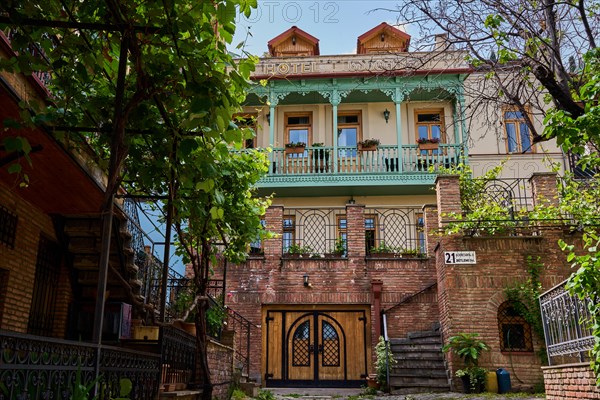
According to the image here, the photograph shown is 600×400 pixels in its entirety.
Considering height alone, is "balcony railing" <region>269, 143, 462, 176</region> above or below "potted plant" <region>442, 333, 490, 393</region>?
above

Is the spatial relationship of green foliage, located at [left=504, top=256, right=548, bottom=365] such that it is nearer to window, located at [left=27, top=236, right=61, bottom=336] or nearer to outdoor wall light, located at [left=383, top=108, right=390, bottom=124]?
window, located at [left=27, top=236, right=61, bottom=336]

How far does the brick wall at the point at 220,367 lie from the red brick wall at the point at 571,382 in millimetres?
5019

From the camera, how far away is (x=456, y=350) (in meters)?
11.6

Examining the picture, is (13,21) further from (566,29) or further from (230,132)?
(566,29)

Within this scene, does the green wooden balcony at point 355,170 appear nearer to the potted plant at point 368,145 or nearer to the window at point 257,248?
the potted plant at point 368,145

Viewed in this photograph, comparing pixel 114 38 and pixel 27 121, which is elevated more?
pixel 114 38

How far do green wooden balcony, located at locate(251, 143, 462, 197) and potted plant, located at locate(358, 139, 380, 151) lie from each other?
0.14 meters

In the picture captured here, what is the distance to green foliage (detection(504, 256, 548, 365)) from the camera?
11.5 m

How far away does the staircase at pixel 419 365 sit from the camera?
12.0 m

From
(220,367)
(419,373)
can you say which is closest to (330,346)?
(419,373)

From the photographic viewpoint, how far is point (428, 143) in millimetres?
18844

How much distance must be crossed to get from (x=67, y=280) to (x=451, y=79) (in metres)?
13.7

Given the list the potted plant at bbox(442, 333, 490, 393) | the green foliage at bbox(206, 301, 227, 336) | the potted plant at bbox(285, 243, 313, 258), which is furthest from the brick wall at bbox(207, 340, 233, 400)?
the potted plant at bbox(442, 333, 490, 393)

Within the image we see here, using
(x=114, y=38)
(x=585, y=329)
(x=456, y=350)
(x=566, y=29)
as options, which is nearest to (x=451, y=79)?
(x=456, y=350)
